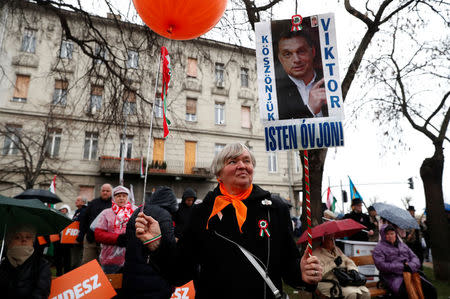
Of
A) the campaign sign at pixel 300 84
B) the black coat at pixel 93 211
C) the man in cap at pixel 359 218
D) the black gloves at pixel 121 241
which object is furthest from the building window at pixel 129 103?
the man in cap at pixel 359 218

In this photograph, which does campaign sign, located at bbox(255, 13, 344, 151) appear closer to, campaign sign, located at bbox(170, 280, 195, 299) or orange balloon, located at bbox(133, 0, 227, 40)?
orange balloon, located at bbox(133, 0, 227, 40)

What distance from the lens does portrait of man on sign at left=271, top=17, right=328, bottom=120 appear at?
106 inches

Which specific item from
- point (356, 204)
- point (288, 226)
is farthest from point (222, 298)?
point (356, 204)

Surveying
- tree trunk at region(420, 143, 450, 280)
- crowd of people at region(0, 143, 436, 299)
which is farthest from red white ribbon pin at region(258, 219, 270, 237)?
tree trunk at region(420, 143, 450, 280)

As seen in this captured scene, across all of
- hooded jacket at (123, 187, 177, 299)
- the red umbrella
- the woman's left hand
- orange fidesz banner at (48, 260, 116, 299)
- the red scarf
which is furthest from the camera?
the red umbrella

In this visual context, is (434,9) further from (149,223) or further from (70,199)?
(70,199)

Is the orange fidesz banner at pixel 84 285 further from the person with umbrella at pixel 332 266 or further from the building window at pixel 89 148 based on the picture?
the building window at pixel 89 148

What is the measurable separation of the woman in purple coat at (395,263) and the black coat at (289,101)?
12.6 ft

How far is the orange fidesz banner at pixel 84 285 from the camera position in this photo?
3.28 metres

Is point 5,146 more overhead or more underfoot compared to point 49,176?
more overhead

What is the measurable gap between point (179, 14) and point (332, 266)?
4.28m

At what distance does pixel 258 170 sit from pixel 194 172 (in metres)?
5.93

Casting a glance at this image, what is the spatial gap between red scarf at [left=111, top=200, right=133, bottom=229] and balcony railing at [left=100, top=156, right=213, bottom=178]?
18484mm

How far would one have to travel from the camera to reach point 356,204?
7574mm
